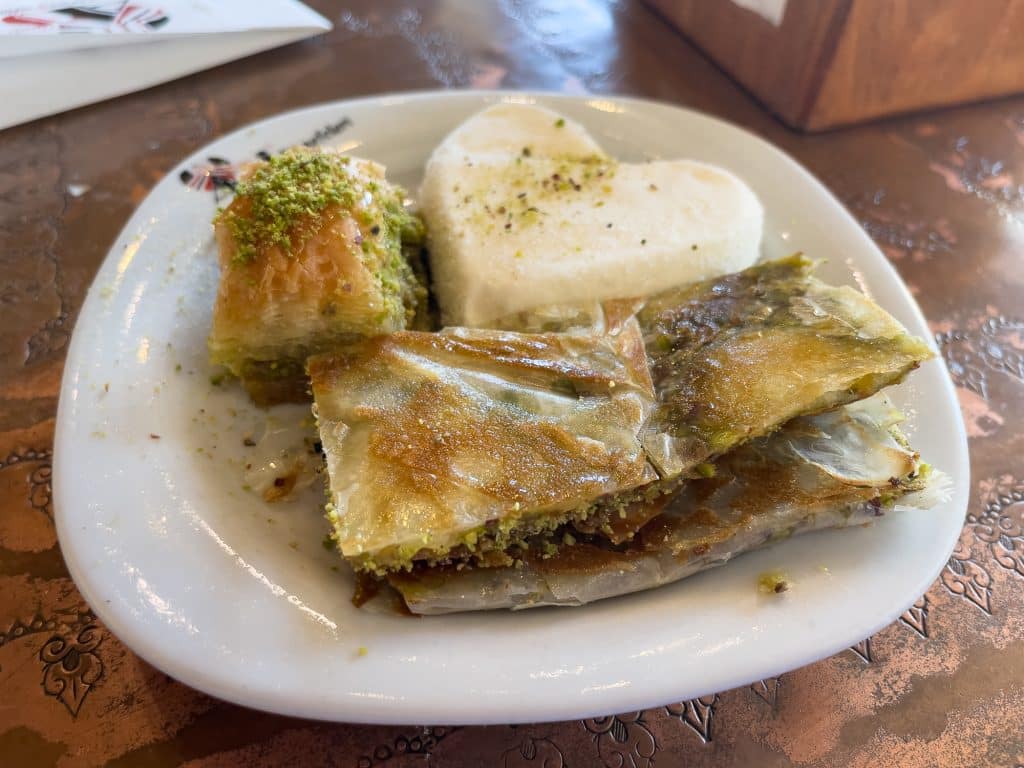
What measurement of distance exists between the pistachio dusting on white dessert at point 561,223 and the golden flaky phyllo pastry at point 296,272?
0.26m

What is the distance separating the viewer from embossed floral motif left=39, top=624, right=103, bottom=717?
1.43m

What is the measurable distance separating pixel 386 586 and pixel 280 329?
2.29 feet

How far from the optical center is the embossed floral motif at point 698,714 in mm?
1469

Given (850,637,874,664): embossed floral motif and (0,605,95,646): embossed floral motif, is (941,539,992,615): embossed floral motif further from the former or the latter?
(0,605,95,646): embossed floral motif

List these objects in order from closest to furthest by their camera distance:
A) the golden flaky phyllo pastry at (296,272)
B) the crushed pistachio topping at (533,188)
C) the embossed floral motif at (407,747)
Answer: the embossed floral motif at (407,747), the golden flaky phyllo pastry at (296,272), the crushed pistachio topping at (533,188)

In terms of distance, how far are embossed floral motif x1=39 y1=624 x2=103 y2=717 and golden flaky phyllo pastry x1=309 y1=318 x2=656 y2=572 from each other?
26.1 inches

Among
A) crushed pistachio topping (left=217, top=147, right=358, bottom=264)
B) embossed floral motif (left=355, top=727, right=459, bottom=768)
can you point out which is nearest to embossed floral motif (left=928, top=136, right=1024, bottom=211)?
crushed pistachio topping (left=217, top=147, right=358, bottom=264)

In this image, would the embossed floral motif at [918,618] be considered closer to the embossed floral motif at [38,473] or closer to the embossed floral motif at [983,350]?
the embossed floral motif at [983,350]

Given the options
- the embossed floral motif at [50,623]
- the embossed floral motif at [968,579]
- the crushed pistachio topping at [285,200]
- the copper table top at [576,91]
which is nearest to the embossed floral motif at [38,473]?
the copper table top at [576,91]

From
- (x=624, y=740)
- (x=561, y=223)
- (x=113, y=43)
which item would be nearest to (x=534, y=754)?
(x=624, y=740)

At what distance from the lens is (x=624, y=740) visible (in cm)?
144

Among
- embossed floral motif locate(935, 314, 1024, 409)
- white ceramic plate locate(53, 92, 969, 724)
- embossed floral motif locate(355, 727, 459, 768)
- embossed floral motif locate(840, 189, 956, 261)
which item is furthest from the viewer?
embossed floral motif locate(840, 189, 956, 261)

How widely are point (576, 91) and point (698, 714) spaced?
2779mm

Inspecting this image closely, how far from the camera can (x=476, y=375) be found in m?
1.61
